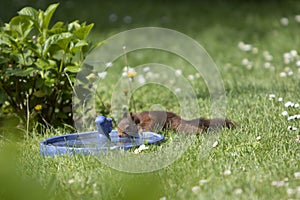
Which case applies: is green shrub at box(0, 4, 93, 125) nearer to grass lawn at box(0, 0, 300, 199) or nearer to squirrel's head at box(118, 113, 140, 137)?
grass lawn at box(0, 0, 300, 199)

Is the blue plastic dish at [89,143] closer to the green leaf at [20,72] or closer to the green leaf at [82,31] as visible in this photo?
the green leaf at [20,72]

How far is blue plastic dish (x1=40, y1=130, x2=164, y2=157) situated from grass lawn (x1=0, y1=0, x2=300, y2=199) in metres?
0.05

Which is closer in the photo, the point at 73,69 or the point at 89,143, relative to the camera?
the point at 89,143

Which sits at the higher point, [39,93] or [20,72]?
[20,72]

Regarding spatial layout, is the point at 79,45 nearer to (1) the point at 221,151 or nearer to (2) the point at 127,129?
(2) the point at 127,129

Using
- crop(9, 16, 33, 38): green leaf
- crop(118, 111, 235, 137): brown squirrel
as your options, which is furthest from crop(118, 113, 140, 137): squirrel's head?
crop(9, 16, 33, 38): green leaf

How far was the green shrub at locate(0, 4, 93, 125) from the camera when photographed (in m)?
2.96

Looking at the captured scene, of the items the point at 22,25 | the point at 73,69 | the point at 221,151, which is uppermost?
the point at 22,25

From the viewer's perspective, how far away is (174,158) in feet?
7.63

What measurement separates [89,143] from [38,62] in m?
0.57

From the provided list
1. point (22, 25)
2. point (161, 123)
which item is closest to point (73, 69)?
point (22, 25)

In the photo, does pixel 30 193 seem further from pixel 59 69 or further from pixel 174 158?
pixel 59 69

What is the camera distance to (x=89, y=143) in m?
2.73

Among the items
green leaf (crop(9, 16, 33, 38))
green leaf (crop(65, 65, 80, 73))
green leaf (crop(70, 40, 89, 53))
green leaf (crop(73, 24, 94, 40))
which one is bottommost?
green leaf (crop(65, 65, 80, 73))
